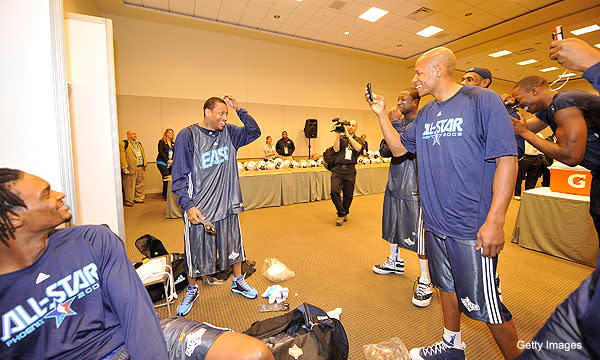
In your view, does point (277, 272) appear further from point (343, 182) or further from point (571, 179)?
point (571, 179)

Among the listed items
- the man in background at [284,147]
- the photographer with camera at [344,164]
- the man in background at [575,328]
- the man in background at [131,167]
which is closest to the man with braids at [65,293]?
the man in background at [575,328]

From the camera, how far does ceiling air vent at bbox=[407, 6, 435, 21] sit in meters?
5.89

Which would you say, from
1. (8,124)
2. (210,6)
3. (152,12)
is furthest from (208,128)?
(152,12)

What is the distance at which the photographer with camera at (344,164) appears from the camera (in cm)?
409

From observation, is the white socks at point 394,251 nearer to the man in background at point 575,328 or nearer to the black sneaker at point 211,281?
the black sneaker at point 211,281

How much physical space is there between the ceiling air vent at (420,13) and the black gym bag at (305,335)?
6.90m

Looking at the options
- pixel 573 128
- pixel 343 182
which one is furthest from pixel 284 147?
pixel 573 128

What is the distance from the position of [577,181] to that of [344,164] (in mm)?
2875

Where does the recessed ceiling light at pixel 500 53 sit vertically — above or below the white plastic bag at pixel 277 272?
above

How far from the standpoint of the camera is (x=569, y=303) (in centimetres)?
55

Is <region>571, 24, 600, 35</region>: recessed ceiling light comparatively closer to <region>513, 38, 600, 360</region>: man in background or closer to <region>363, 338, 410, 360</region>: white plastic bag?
<region>363, 338, 410, 360</region>: white plastic bag

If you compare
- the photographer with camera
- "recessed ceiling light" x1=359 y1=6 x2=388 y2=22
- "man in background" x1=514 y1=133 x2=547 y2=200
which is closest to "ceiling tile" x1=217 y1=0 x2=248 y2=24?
"recessed ceiling light" x1=359 y1=6 x2=388 y2=22

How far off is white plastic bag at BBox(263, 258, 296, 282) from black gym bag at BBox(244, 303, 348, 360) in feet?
3.31

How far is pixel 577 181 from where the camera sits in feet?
10.0
